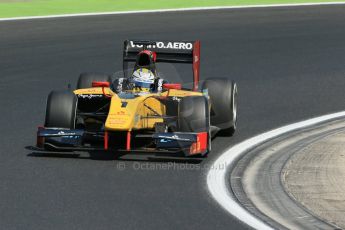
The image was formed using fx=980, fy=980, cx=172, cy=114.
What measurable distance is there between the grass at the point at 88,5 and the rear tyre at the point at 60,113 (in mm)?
13555

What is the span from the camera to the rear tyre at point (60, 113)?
11.9 metres

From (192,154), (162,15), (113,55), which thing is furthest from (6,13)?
(192,154)

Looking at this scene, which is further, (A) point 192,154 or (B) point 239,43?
(B) point 239,43

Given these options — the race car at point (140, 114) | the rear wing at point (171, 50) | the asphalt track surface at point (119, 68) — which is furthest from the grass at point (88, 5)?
the race car at point (140, 114)

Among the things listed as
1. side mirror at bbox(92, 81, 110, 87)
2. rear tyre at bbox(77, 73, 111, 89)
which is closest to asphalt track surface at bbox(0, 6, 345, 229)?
rear tyre at bbox(77, 73, 111, 89)

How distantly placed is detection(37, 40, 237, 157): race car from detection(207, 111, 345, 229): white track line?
0.32 m

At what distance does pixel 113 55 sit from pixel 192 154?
9337mm

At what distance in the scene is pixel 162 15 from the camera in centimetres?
2522

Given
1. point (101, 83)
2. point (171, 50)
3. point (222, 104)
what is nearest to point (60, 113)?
point (101, 83)

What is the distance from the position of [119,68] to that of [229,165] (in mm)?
8069

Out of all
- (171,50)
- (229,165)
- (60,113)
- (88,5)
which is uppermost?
(88,5)

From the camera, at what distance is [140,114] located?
39.1 ft

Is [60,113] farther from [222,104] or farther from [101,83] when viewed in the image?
[222,104]

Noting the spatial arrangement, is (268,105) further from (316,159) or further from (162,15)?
(162,15)
